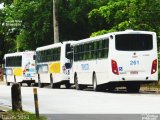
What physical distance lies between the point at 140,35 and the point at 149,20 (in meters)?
9.87

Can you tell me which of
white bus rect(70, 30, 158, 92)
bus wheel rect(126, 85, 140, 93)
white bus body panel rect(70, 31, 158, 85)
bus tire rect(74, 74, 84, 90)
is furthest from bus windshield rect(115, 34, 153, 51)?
bus tire rect(74, 74, 84, 90)

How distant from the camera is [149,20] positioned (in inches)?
1689

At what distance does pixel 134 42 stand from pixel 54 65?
11.9 m

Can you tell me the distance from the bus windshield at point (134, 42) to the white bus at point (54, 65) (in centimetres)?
907

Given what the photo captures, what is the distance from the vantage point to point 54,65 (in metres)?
44.2

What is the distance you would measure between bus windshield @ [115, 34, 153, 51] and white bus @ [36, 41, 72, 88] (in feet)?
29.8

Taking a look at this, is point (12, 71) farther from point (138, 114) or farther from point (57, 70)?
point (138, 114)

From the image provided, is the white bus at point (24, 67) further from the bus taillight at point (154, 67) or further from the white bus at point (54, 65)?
the bus taillight at point (154, 67)

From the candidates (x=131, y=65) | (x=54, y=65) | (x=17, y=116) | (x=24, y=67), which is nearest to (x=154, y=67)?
(x=131, y=65)

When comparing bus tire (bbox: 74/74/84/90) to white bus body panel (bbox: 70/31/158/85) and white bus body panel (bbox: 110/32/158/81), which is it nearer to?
white bus body panel (bbox: 70/31/158/85)

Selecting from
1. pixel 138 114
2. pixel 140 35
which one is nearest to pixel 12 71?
pixel 140 35

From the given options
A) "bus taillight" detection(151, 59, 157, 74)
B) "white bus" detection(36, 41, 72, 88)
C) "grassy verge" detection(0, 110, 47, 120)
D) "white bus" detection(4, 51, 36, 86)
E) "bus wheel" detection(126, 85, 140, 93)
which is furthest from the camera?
"white bus" detection(4, 51, 36, 86)

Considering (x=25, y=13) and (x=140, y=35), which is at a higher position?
(x=25, y=13)

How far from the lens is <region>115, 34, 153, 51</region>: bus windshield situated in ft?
108
